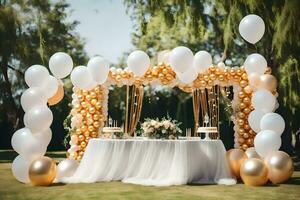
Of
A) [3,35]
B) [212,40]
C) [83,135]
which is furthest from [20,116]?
[83,135]

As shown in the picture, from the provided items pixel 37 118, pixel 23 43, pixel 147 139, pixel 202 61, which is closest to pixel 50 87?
pixel 37 118

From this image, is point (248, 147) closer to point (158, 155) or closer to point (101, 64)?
point (158, 155)

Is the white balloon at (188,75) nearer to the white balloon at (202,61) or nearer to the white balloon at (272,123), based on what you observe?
the white balloon at (202,61)

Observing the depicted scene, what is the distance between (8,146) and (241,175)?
54.2ft

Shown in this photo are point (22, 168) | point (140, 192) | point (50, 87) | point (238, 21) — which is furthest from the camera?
point (238, 21)

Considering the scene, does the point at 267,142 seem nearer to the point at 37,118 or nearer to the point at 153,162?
the point at 153,162

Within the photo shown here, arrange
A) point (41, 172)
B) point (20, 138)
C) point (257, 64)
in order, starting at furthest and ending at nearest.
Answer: point (257, 64) → point (20, 138) → point (41, 172)

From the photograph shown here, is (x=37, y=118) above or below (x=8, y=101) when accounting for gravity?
below

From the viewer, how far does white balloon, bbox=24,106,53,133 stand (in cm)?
810

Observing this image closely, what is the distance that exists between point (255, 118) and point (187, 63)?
5.71 ft

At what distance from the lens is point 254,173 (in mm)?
7879

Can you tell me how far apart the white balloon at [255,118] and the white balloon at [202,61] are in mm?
1333

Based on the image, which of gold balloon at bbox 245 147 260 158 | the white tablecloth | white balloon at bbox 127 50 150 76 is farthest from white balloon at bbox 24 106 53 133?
gold balloon at bbox 245 147 260 158

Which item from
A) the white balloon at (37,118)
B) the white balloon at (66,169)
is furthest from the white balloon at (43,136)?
the white balloon at (66,169)
